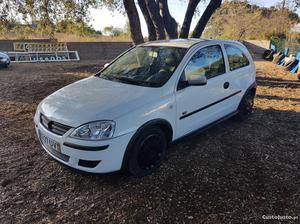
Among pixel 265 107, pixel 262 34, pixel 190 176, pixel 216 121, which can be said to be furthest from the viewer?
pixel 262 34

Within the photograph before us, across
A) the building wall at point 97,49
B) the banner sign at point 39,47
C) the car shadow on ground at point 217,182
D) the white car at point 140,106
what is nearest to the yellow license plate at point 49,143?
the white car at point 140,106

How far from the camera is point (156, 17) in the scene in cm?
859

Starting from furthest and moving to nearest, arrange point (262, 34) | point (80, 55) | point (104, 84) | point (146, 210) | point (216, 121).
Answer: point (262, 34) → point (80, 55) → point (216, 121) → point (104, 84) → point (146, 210)

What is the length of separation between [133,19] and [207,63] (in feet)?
14.6

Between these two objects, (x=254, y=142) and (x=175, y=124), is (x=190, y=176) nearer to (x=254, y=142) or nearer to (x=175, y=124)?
(x=175, y=124)

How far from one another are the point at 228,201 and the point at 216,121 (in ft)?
5.57

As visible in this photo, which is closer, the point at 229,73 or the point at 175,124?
the point at 175,124

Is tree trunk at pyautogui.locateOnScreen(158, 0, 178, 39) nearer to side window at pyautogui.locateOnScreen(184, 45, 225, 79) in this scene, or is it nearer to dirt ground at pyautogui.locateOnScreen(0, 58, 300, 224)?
side window at pyautogui.locateOnScreen(184, 45, 225, 79)

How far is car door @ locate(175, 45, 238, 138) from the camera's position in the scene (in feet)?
11.7

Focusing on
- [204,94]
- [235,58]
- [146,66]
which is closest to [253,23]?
[235,58]

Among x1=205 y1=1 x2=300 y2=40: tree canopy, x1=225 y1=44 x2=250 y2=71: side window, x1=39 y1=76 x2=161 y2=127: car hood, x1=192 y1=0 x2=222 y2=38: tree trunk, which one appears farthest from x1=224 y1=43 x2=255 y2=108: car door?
x1=205 y1=1 x2=300 y2=40: tree canopy

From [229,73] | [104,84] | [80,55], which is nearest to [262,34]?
[80,55]

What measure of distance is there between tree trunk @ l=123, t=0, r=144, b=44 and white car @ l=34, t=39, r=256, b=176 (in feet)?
11.8

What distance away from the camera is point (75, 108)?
304 centimetres
